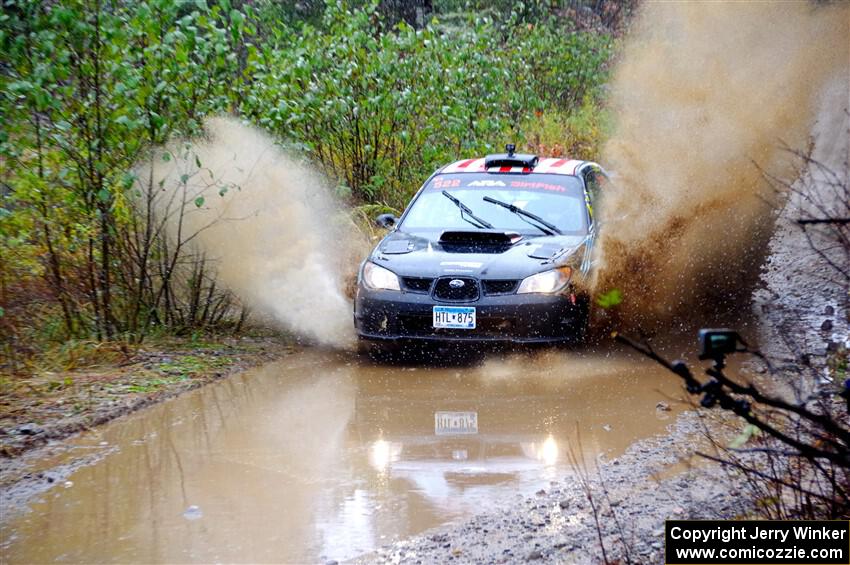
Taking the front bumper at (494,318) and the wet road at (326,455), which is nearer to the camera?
the wet road at (326,455)

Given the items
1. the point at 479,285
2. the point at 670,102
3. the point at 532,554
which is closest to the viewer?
the point at 532,554

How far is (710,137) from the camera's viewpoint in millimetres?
13328

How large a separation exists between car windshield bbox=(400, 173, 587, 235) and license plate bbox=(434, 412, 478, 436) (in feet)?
9.08

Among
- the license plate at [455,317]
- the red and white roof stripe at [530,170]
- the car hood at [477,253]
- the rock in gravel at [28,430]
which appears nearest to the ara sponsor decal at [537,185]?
the red and white roof stripe at [530,170]

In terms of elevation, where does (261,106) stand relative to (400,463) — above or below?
above

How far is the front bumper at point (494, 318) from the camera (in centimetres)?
898

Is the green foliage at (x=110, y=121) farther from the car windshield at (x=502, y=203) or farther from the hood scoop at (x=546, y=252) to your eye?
the hood scoop at (x=546, y=252)

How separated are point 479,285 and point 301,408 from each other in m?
1.92

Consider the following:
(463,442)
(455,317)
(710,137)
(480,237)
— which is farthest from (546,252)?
(710,137)

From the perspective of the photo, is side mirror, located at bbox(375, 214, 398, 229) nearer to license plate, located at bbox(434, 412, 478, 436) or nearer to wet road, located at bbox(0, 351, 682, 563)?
wet road, located at bbox(0, 351, 682, 563)

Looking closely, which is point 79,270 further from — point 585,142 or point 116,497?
point 585,142

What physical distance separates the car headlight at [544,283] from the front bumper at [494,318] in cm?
6

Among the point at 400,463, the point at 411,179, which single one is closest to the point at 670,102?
the point at 411,179

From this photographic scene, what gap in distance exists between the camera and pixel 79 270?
9.93 m
